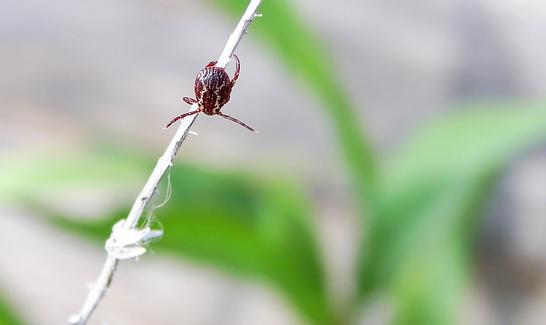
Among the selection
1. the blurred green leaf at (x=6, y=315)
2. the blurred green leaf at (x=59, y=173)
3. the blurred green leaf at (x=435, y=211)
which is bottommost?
the blurred green leaf at (x=6, y=315)

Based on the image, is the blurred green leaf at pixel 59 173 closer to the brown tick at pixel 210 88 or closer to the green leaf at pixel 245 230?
the green leaf at pixel 245 230

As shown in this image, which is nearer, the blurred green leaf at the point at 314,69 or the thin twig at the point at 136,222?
the thin twig at the point at 136,222

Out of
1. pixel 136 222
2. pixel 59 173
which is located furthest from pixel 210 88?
pixel 59 173

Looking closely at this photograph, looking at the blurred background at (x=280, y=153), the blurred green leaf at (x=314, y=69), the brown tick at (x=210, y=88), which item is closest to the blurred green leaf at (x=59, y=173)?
the blurred background at (x=280, y=153)

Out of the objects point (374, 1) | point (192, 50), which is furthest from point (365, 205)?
point (192, 50)

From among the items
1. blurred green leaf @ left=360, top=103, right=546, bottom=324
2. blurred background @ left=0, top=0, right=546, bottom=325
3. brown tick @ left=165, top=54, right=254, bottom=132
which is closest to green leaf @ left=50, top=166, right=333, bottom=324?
blurred background @ left=0, top=0, right=546, bottom=325

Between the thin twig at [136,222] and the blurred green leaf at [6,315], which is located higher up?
the thin twig at [136,222]
